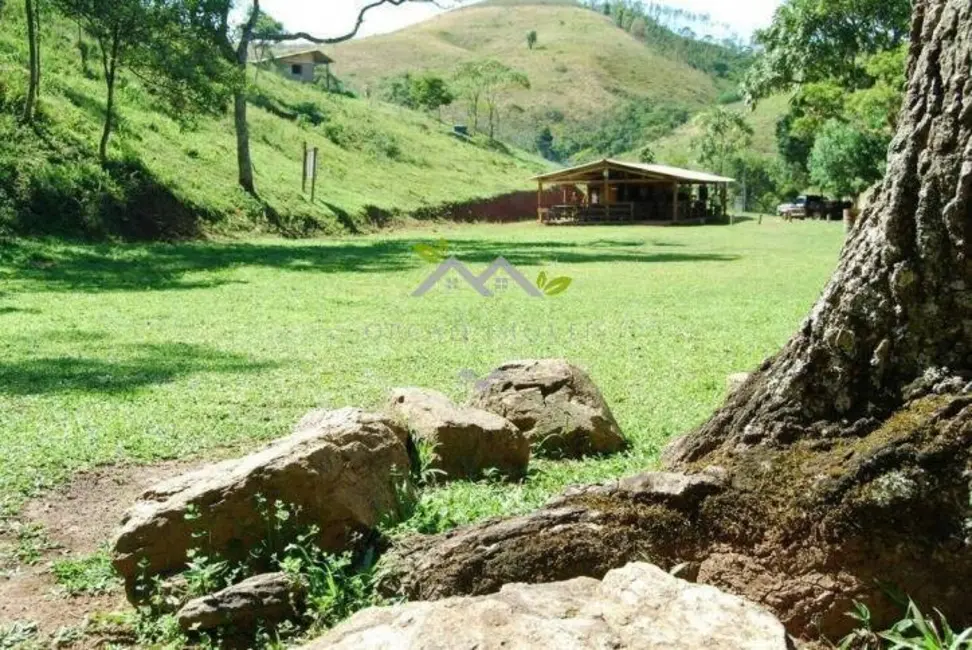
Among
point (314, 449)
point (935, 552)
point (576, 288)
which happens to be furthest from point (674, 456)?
point (576, 288)

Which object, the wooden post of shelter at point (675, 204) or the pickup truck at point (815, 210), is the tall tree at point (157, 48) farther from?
the pickup truck at point (815, 210)

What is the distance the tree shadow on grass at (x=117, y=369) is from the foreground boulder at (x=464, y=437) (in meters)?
3.39

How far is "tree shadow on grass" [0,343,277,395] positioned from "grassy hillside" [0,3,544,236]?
12.2m

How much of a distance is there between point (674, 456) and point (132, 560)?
7.11 feet

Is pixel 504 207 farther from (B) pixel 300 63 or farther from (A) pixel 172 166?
(B) pixel 300 63

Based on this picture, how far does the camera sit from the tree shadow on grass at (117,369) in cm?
807

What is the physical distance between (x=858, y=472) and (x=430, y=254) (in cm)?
1984

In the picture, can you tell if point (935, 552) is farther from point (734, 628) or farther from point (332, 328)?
point (332, 328)

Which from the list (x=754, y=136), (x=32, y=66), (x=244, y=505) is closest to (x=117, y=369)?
(x=244, y=505)

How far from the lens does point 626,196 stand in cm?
5178

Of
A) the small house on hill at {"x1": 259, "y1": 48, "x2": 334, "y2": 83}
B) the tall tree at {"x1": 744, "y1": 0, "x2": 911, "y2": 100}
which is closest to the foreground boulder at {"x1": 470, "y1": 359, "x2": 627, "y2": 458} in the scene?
the tall tree at {"x1": 744, "y1": 0, "x2": 911, "y2": 100}

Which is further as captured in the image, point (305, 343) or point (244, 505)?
point (305, 343)

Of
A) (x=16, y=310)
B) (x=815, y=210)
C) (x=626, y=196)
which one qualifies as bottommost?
(x=16, y=310)

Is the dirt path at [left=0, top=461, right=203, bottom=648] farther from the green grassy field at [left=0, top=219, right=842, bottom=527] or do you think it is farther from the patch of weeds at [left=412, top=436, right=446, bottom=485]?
the patch of weeds at [left=412, top=436, right=446, bottom=485]
